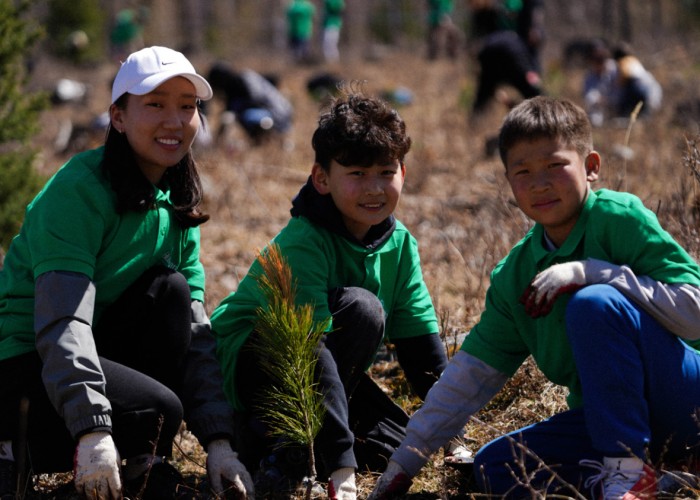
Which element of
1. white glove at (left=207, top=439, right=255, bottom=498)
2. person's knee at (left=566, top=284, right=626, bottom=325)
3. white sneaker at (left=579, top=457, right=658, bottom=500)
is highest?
person's knee at (left=566, top=284, right=626, bottom=325)

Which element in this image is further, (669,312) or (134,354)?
(134,354)

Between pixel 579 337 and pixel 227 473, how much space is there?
102 cm

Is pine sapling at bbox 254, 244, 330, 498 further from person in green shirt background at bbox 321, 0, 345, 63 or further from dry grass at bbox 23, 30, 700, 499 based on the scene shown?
person in green shirt background at bbox 321, 0, 345, 63

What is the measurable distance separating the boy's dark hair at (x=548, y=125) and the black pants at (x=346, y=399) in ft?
2.04

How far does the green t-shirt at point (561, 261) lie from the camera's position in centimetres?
242

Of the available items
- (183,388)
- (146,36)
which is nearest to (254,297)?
(183,388)

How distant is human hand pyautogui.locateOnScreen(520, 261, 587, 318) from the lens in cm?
237

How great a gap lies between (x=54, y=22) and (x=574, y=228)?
69.5ft

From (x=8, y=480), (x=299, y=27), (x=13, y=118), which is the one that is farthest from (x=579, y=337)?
(x=299, y=27)

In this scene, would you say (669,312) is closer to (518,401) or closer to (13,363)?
(518,401)

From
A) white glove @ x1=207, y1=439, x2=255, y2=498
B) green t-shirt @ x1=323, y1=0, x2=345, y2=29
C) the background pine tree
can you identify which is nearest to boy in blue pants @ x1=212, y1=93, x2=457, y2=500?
white glove @ x1=207, y1=439, x2=255, y2=498

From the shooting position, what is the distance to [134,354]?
278cm

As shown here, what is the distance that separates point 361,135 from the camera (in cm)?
285

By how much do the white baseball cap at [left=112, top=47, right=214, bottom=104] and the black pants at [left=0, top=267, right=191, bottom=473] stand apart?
52 centimetres
